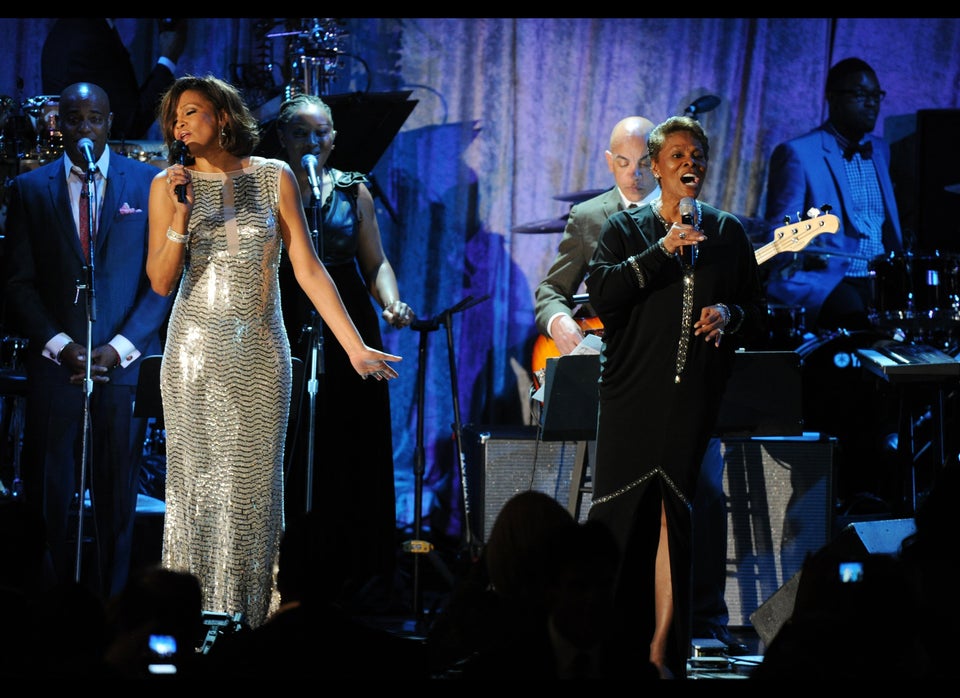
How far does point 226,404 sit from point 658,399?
143cm

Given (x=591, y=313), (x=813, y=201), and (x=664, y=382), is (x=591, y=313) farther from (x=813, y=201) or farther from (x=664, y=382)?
(x=813, y=201)

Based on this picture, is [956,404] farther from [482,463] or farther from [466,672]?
[466,672]

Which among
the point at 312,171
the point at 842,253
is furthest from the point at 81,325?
the point at 842,253

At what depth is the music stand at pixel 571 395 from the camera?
16.0 ft

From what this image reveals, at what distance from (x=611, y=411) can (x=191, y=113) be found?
172cm

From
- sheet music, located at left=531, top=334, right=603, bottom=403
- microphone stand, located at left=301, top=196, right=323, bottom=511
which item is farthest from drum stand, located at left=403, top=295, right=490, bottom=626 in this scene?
sheet music, located at left=531, top=334, right=603, bottom=403

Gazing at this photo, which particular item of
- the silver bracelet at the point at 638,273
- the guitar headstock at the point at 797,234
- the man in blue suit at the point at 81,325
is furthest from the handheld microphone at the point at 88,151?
the guitar headstock at the point at 797,234

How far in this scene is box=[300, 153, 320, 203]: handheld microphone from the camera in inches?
218

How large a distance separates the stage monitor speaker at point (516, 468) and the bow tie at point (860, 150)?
309 centimetres

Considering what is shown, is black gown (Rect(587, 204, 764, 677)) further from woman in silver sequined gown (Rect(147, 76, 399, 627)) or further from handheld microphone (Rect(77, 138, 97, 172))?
handheld microphone (Rect(77, 138, 97, 172))

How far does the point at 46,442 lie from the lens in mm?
5480

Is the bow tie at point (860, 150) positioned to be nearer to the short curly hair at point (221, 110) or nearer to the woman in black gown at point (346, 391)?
the woman in black gown at point (346, 391)

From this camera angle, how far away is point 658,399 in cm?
428

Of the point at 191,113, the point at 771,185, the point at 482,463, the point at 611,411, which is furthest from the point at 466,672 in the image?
the point at 771,185
